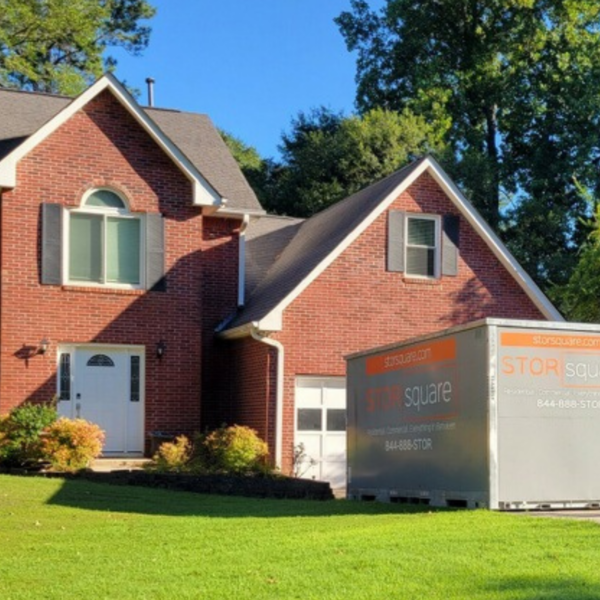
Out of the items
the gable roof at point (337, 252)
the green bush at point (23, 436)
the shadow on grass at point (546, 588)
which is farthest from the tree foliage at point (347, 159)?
the shadow on grass at point (546, 588)

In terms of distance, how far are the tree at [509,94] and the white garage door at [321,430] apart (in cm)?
1838

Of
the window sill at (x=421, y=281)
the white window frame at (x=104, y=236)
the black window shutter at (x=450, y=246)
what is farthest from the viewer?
the black window shutter at (x=450, y=246)

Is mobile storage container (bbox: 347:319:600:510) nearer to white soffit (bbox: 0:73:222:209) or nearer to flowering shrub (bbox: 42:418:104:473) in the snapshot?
flowering shrub (bbox: 42:418:104:473)

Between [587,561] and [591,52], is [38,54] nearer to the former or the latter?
[591,52]

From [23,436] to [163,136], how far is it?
21.4ft

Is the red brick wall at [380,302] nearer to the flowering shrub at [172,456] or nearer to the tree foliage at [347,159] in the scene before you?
the flowering shrub at [172,456]

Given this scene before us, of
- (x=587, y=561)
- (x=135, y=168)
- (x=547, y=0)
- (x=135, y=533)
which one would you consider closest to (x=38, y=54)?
(x=547, y=0)

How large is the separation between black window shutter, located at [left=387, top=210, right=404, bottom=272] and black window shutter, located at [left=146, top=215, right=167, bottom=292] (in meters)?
4.56

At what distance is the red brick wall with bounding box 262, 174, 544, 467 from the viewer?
869 inches

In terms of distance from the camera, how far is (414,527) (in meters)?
12.0

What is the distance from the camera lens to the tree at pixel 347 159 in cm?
3688

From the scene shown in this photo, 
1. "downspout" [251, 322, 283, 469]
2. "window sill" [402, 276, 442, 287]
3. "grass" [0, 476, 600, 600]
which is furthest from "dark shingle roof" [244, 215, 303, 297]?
"grass" [0, 476, 600, 600]

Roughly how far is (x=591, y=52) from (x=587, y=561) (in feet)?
115

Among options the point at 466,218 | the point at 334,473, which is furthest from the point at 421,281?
the point at 334,473
